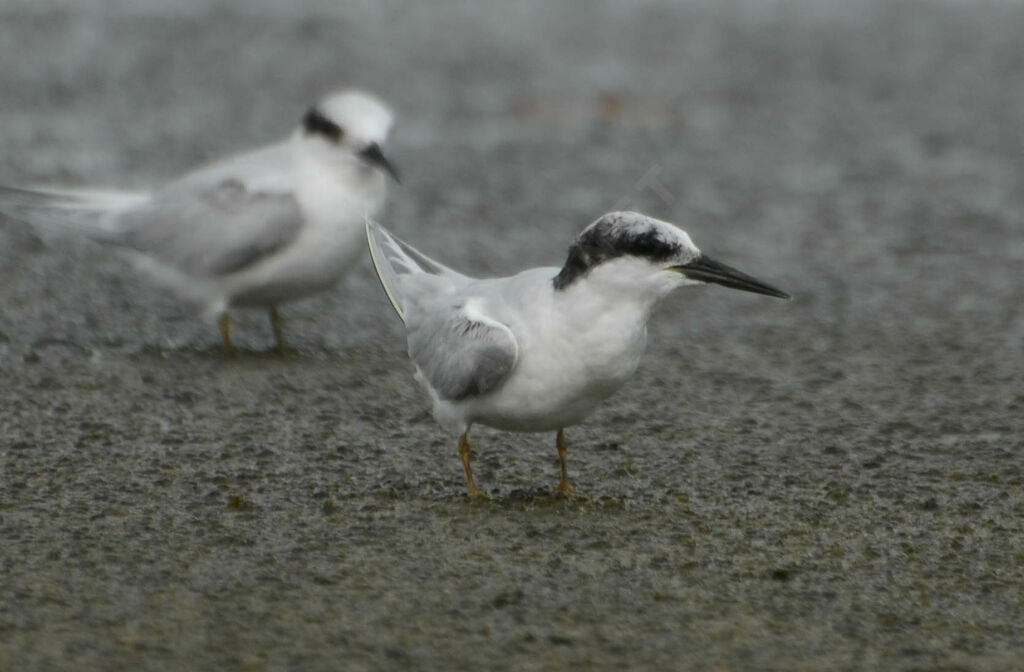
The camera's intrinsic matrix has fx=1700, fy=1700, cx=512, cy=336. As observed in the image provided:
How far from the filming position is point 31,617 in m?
3.46

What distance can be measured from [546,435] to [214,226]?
1.62m

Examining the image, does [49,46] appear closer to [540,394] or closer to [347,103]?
[347,103]

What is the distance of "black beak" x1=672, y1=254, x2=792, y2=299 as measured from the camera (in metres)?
4.26

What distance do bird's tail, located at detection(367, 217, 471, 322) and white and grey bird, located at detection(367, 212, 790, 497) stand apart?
0.43 metres

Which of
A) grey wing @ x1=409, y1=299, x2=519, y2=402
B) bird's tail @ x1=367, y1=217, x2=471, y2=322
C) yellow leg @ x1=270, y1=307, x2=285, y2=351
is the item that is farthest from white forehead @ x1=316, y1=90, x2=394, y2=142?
grey wing @ x1=409, y1=299, x2=519, y2=402

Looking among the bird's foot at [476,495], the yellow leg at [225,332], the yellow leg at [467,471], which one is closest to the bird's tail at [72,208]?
the yellow leg at [225,332]

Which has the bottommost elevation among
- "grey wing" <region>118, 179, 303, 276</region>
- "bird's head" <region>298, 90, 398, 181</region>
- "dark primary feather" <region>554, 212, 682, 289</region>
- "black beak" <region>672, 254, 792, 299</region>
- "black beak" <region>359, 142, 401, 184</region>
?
"black beak" <region>672, 254, 792, 299</region>

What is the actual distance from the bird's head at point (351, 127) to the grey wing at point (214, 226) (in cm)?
28

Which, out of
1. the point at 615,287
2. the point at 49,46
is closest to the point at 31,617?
the point at 615,287

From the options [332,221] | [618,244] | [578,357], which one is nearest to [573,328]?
[578,357]

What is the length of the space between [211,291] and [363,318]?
80 centimetres

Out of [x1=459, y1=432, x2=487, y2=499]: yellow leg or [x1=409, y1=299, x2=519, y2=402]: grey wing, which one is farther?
[x1=459, y1=432, x2=487, y2=499]: yellow leg

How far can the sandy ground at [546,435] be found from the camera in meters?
3.56

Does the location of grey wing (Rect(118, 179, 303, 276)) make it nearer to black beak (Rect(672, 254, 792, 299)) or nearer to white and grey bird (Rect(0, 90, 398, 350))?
white and grey bird (Rect(0, 90, 398, 350))
